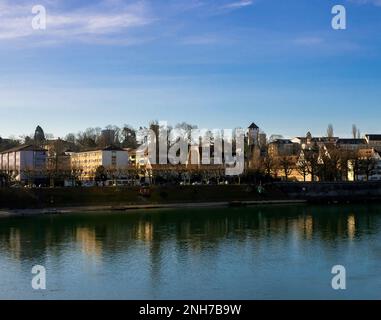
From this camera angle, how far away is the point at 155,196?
4847 cm

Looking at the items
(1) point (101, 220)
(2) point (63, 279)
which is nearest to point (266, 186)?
(1) point (101, 220)

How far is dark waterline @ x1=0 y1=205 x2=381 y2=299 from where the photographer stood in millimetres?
18047

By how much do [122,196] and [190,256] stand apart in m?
24.4

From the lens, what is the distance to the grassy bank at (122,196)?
144 feet

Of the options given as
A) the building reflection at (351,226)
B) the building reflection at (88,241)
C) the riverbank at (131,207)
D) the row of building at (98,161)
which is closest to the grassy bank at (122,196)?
the riverbank at (131,207)

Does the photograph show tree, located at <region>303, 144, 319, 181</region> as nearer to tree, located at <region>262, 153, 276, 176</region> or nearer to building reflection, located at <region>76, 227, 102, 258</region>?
tree, located at <region>262, 153, 276, 176</region>

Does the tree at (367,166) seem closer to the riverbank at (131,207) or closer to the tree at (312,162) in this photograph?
the tree at (312,162)

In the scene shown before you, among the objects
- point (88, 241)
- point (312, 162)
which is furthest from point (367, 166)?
point (88, 241)

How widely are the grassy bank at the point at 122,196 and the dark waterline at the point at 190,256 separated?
212 inches

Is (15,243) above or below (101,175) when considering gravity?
below

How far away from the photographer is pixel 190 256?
2380 centimetres

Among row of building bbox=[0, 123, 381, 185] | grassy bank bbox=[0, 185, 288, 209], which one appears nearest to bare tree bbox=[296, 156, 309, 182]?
row of building bbox=[0, 123, 381, 185]

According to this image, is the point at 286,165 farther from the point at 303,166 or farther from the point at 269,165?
the point at 269,165
